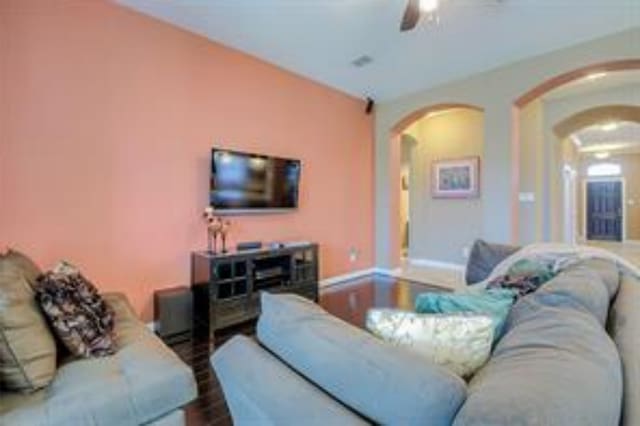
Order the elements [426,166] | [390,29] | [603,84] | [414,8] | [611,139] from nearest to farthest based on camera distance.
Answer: [414,8], [390,29], [603,84], [426,166], [611,139]

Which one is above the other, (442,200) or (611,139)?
(611,139)

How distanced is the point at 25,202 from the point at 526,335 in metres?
3.13

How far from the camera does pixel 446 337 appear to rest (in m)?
1.07

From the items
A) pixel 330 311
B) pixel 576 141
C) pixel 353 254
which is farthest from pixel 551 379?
pixel 576 141

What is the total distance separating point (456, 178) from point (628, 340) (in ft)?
16.7

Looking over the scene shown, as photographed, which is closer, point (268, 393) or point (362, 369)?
point (362, 369)

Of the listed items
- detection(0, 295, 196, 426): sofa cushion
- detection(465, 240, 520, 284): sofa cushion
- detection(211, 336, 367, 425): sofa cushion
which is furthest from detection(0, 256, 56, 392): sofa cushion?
detection(465, 240, 520, 284): sofa cushion

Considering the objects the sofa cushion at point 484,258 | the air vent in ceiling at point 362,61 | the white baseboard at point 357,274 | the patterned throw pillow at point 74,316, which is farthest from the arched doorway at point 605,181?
the patterned throw pillow at point 74,316

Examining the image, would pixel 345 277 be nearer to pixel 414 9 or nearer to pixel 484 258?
pixel 484 258

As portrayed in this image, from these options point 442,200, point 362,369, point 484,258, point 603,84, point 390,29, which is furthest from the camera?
point 442,200

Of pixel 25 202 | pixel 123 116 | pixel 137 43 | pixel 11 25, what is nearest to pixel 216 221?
pixel 123 116

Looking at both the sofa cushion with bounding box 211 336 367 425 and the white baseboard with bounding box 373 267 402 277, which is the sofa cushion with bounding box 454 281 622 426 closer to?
the sofa cushion with bounding box 211 336 367 425

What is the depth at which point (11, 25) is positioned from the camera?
251cm

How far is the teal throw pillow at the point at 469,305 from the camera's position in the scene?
1.29 meters
